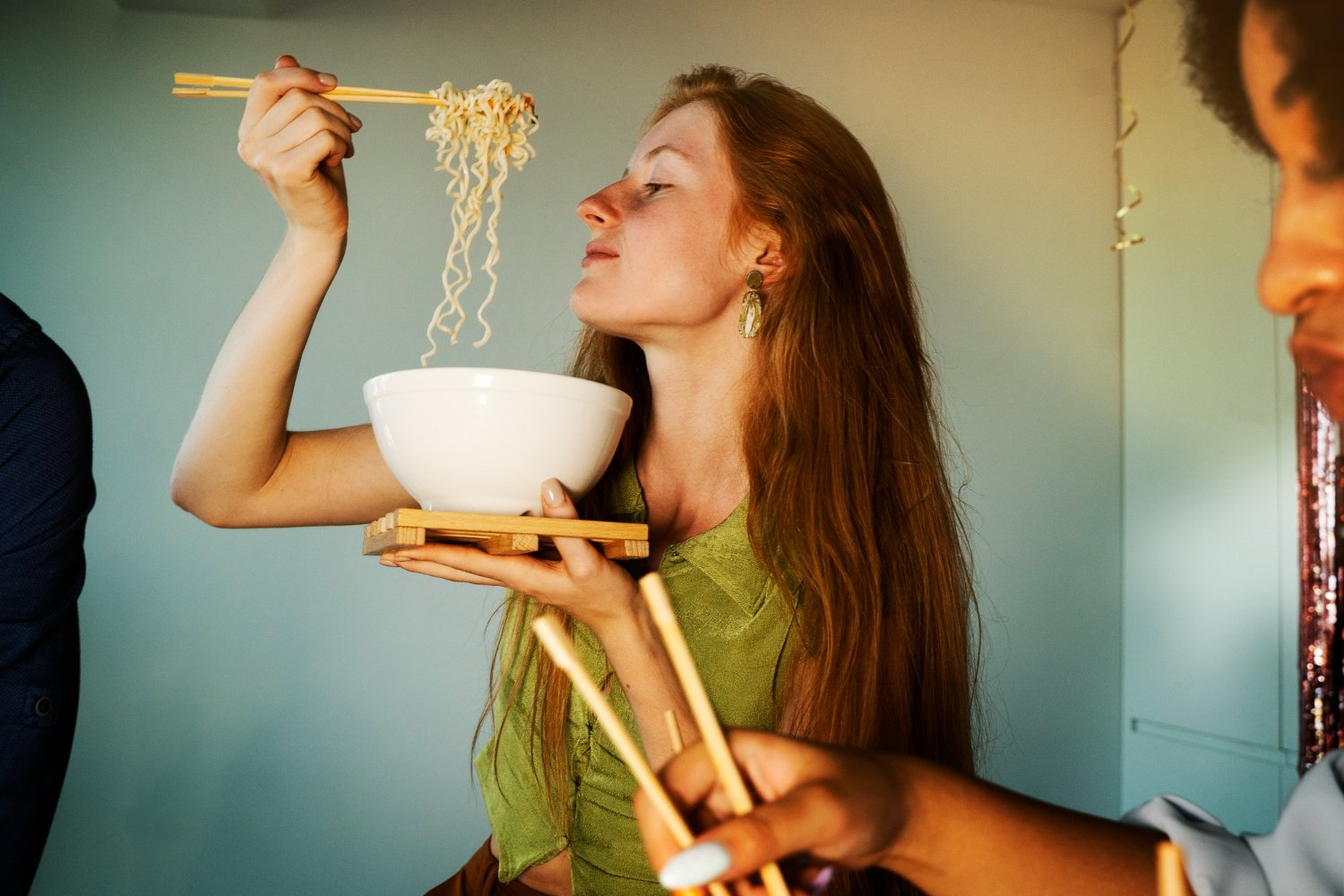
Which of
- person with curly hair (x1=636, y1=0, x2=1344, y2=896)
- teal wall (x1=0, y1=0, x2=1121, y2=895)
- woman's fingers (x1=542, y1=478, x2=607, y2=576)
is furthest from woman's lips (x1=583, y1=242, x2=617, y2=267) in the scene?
teal wall (x1=0, y1=0, x2=1121, y2=895)

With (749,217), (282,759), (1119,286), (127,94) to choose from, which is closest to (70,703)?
(749,217)

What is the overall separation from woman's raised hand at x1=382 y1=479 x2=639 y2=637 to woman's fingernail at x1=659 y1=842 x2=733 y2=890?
0.50 meters

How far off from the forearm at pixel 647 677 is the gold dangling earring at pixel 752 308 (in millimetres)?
450

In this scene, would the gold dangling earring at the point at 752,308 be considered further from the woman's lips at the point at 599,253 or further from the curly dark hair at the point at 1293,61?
the curly dark hair at the point at 1293,61

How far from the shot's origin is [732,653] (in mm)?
1153

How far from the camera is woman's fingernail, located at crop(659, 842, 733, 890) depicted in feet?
1.18

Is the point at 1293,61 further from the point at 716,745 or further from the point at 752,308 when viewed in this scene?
the point at 752,308

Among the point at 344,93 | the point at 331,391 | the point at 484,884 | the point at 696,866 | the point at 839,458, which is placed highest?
the point at 344,93

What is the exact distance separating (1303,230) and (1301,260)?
0.04ft

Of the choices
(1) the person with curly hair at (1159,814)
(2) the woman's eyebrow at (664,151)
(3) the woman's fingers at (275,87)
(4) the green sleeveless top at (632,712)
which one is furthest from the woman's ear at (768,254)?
(1) the person with curly hair at (1159,814)

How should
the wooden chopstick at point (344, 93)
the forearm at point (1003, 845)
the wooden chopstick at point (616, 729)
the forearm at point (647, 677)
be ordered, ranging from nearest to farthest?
the wooden chopstick at point (616, 729), the forearm at point (1003, 845), the forearm at point (647, 677), the wooden chopstick at point (344, 93)

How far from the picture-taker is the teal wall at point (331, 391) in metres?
2.26

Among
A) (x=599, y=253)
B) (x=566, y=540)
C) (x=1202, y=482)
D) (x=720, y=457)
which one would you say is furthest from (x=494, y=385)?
(x=1202, y=482)

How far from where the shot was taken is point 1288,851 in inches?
23.8
